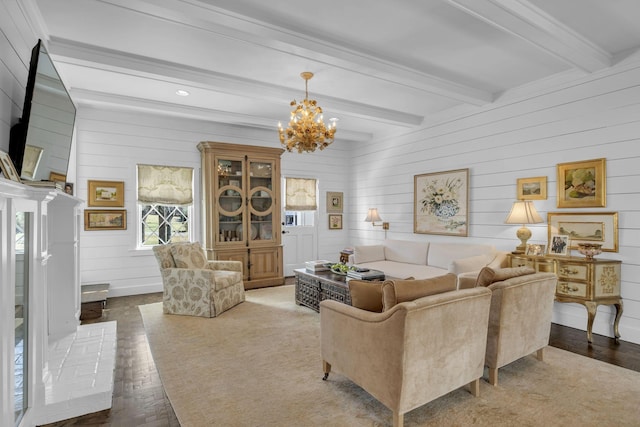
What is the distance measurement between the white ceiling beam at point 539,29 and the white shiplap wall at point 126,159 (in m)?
4.56

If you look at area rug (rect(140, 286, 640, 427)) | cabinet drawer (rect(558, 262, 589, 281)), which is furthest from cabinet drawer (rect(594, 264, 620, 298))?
area rug (rect(140, 286, 640, 427))

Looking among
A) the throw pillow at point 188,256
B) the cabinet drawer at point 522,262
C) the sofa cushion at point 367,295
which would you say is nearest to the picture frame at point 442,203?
the cabinet drawer at point 522,262

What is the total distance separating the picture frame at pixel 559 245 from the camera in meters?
3.78

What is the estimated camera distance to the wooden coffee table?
3.87 meters

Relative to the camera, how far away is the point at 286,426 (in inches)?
81.4

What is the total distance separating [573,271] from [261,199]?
446cm

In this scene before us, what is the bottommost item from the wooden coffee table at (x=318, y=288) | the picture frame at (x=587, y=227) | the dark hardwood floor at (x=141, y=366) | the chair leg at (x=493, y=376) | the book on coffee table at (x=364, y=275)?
the dark hardwood floor at (x=141, y=366)

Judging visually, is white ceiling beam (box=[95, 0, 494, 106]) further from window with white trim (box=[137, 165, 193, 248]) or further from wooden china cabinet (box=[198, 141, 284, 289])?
window with white trim (box=[137, 165, 193, 248])

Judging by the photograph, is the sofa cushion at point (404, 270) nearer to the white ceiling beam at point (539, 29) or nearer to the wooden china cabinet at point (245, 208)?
the wooden china cabinet at point (245, 208)

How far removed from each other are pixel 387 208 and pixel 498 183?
2184mm

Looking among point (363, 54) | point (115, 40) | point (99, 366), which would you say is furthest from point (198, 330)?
point (363, 54)

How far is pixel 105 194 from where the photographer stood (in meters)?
5.19

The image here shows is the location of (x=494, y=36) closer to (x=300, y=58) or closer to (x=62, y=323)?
(x=300, y=58)

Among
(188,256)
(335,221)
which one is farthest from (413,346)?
(335,221)
